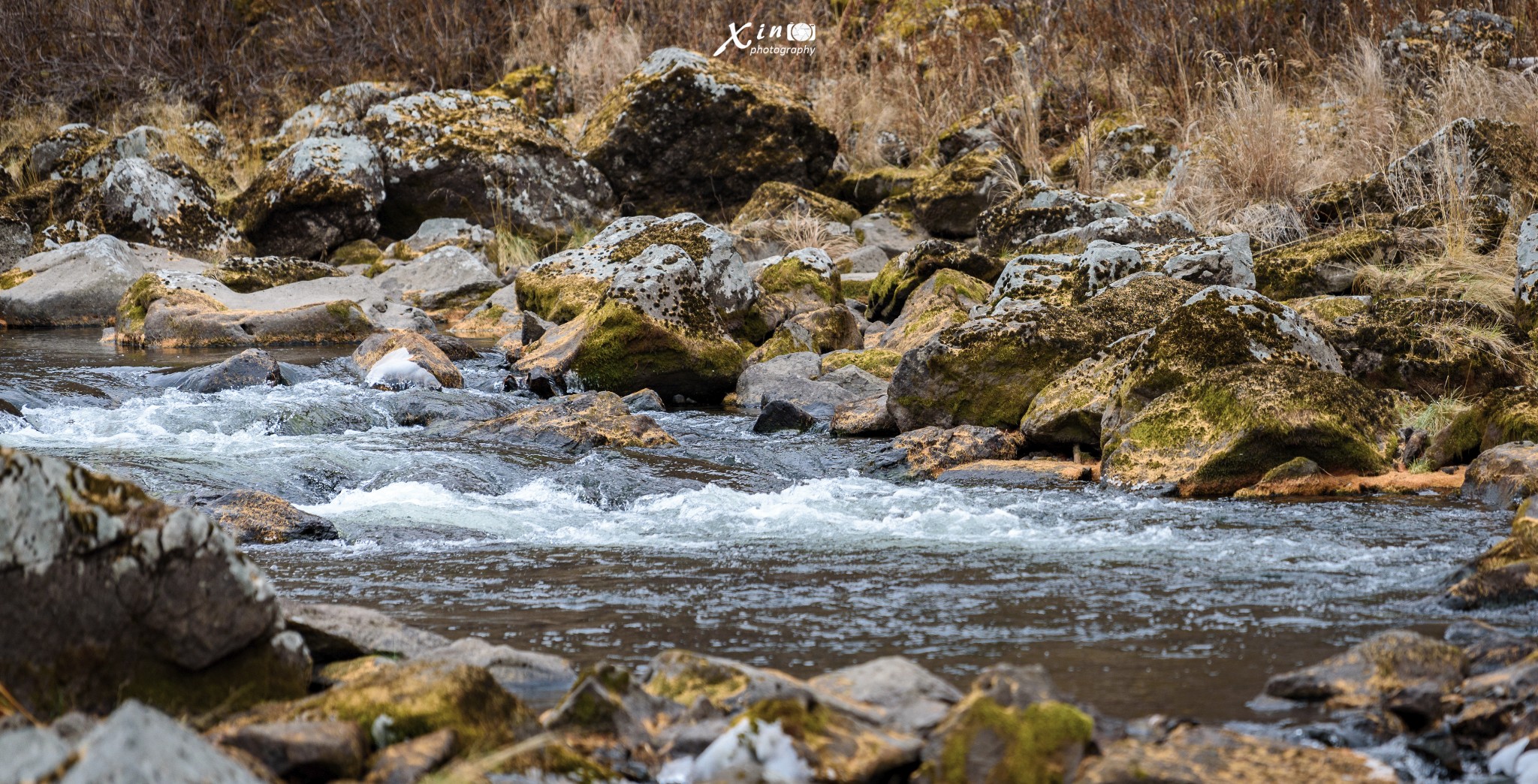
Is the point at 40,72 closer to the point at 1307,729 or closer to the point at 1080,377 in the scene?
the point at 1080,377

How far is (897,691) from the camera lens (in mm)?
3027

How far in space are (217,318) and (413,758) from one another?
10682 millimetres

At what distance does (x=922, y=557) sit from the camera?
15.8ft

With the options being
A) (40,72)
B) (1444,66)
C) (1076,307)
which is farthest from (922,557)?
(40,72)

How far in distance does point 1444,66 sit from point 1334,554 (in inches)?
355

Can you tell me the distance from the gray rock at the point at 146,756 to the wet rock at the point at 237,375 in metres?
7.58

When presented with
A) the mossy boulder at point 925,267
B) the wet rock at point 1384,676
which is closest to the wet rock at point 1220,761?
the wet rock at point 1384,676

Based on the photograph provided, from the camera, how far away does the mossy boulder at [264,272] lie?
44.7 feet

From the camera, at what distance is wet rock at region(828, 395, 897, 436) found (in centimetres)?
783

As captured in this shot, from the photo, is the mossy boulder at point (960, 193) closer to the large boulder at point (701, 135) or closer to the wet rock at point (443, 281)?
the large boulder at point (701, 135)

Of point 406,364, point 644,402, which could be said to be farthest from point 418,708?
point 406,364

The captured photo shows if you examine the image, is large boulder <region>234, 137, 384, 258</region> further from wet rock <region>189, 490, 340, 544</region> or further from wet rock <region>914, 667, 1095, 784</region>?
wet rock <region>914, 667, 1095, 784</region>

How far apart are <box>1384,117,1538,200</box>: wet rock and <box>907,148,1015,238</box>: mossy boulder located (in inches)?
185

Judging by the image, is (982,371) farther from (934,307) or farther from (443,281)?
(443,281)
